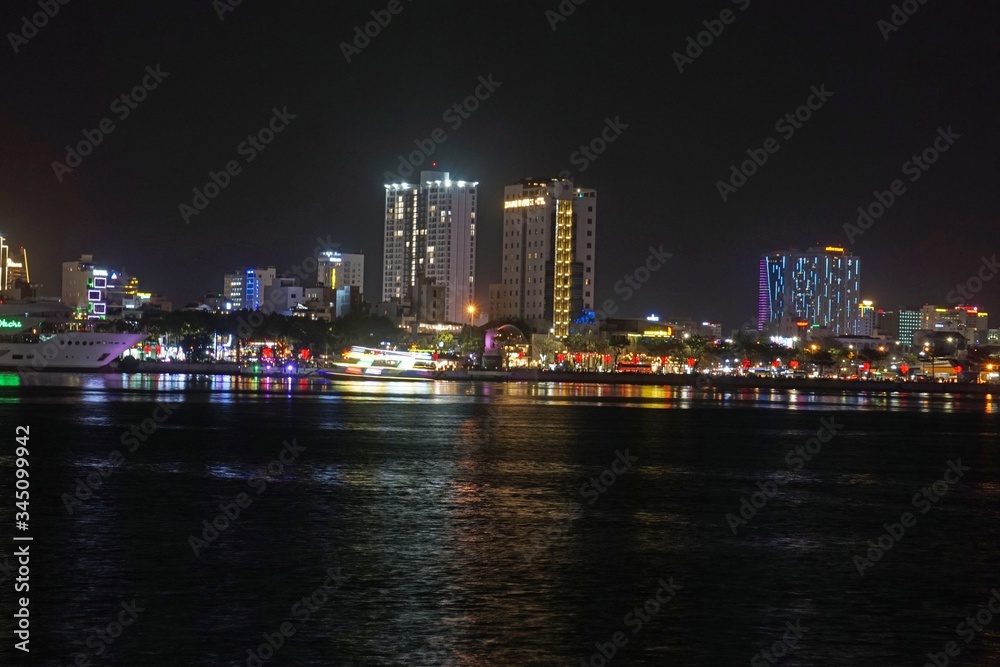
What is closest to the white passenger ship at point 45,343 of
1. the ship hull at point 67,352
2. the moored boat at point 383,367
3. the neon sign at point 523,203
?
the ship hull at point 67,352

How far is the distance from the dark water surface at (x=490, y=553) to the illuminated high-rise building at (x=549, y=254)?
404ft

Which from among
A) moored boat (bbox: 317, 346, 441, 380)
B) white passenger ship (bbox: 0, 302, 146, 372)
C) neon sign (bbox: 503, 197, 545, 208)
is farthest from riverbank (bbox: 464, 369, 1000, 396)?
white passenger ship (bbox: 0, 302, 146, 372)

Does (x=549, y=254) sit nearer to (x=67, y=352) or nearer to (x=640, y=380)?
(x=640, y=380)

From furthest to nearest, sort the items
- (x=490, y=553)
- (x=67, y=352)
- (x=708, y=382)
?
(x=708, y=382)
(x=67, y=352)
(x=490, y=553)

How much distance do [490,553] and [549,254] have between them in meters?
147

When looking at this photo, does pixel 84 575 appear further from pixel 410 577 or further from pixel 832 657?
pixel 832 657

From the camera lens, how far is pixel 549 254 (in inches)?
6476

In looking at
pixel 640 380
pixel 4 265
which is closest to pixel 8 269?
pixel 4 265

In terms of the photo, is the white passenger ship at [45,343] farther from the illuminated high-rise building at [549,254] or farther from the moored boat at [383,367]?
the illuminated high-rise building at [549,254]

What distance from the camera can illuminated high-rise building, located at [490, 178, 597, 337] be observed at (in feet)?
537

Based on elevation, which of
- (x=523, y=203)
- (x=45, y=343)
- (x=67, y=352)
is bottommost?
(x=67, y=352)

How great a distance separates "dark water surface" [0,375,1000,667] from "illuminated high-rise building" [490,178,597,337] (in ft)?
404

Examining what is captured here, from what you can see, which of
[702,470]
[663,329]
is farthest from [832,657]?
[663,329]

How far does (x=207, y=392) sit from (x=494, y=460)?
5005 centimetres
